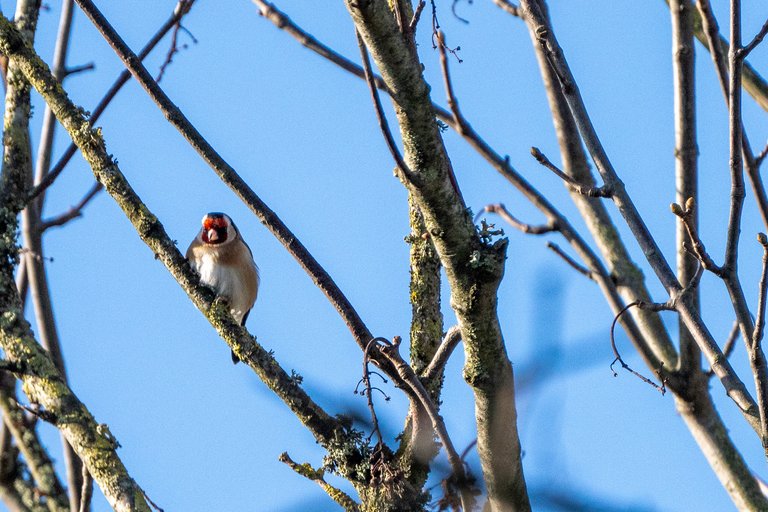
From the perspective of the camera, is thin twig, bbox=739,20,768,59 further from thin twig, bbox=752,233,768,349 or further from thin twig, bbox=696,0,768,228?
thin twig, bbox=752,233,768,349

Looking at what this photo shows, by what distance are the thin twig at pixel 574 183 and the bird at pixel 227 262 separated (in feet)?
11.2

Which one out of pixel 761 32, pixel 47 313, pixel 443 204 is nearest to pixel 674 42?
pixel 761 32

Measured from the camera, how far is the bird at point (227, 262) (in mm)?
5895

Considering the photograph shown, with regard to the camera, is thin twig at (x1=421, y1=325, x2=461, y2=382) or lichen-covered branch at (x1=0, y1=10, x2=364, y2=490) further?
lichen-covered branch at (x1=0, y1=10, x2=364, y2=490)

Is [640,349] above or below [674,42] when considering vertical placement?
below

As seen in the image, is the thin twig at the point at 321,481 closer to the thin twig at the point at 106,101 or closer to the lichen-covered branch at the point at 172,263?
the lichen-covered branch at the point at 172,263

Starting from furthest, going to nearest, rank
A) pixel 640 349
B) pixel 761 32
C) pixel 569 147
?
A: pixel 569 147, pixel 640 349, pixel 761 32

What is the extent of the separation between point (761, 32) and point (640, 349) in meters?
1.59

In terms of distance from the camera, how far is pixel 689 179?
3455 millimetres

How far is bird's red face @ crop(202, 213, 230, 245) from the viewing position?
20.4 feet

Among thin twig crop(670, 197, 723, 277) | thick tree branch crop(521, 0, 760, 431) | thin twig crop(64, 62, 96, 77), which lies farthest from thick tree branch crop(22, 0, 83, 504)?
thin twig crop(670, 197, 723, 277)

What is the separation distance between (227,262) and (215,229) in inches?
18.5

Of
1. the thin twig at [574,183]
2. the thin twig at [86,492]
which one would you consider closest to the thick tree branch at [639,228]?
the thin twig at [574,183]

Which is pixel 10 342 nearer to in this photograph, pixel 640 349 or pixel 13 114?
pixel 13 114
